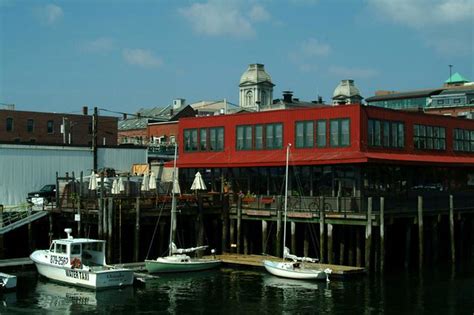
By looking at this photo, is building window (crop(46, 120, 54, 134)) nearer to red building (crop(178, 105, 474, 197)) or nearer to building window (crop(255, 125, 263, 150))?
red building (crop(178, 105, 474, 197))

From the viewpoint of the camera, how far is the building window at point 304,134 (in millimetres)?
51688

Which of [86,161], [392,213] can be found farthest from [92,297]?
[86,161]

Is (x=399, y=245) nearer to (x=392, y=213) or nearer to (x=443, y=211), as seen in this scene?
(x=443, y=211)

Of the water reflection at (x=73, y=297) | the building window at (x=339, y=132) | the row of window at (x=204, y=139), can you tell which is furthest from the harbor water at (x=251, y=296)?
the row of window at (x=204, y=139)

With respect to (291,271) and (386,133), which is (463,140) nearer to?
(386,133)

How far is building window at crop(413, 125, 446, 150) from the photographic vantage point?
5494 centimetres

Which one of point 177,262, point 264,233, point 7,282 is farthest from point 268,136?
point 7,282

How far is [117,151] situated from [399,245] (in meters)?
29.9

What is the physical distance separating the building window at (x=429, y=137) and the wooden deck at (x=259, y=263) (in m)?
16.4

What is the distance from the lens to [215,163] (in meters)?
55.5

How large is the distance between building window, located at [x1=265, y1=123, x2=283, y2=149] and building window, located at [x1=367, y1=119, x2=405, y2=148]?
7081mm

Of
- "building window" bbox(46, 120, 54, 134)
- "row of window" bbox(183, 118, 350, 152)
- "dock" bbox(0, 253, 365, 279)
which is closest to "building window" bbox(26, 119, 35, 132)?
"building window" bbox(46, 120, 54, 134)

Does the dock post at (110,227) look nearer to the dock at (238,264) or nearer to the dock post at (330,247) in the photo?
the dock at (238,264)

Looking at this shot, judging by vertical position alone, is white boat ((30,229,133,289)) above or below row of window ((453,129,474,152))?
below
